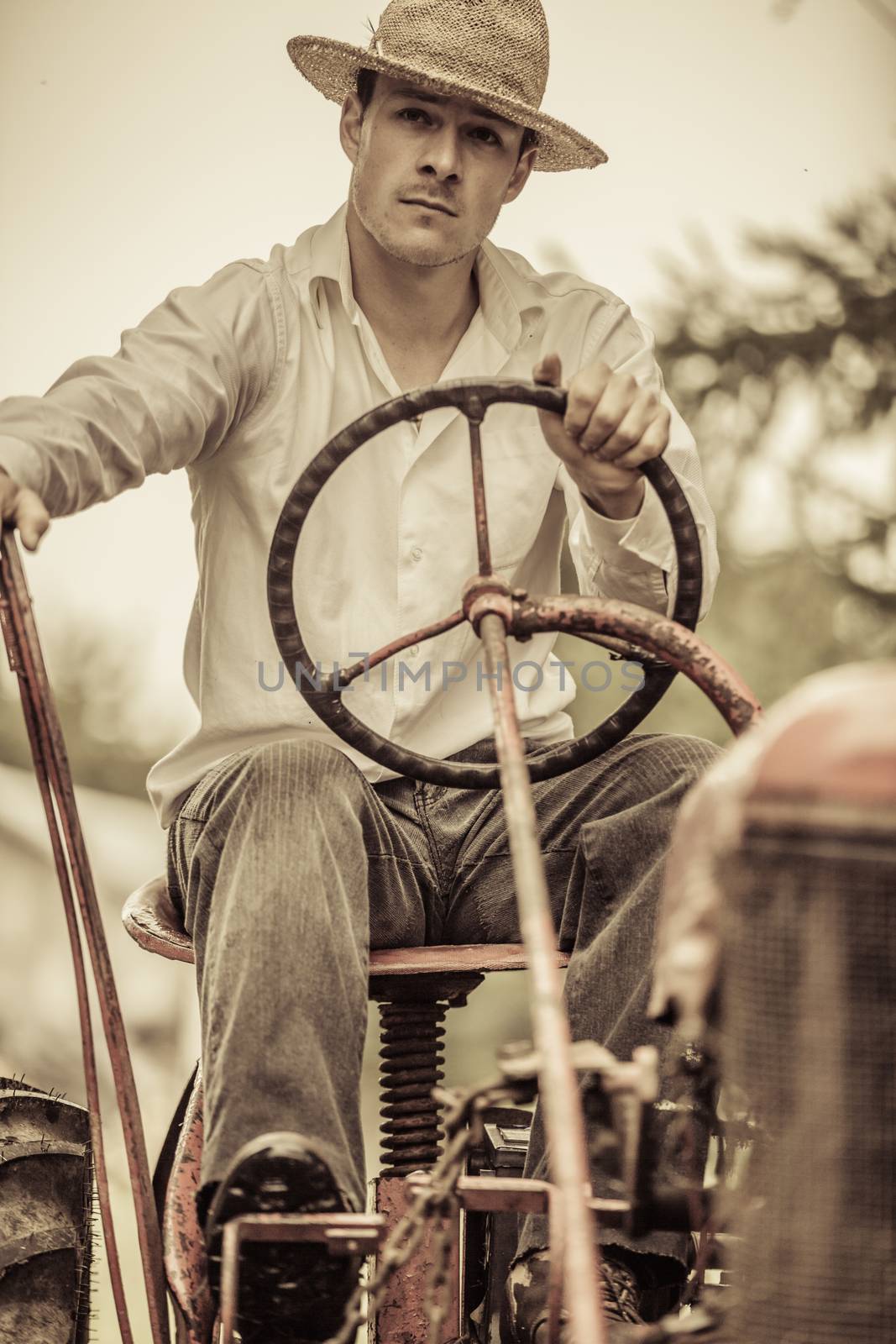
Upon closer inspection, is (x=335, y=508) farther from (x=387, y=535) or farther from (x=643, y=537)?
(x=643, y=537)

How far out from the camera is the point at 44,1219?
180cm

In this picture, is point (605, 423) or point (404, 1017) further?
point (404, 1017)

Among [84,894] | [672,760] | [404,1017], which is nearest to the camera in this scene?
[84,894]

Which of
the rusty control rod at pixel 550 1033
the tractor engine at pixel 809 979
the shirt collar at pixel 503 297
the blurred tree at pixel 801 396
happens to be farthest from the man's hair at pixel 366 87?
the blurred tree at pixel 801 396

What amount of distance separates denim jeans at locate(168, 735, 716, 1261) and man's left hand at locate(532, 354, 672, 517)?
0.34 m

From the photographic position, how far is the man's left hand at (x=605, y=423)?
147 cm

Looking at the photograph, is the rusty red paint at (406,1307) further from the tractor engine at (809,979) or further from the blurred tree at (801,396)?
the blurred tree at (801,396)

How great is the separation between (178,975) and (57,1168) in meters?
1.87

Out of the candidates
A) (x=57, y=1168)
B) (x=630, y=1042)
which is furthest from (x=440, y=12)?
(x=57, y=1168)

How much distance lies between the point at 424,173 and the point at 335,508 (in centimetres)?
44

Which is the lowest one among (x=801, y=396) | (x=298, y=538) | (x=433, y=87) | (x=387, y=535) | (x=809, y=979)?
(x=809, y=979)

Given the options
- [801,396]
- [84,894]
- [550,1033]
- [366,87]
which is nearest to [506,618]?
[84,894]

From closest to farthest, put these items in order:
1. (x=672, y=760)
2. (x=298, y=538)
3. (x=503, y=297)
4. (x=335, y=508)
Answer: (x=298, y=538) < (x=672, y=760) < (x=335, y=508) < (x=503, y=297)

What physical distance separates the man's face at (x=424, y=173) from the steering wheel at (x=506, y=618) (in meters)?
0.52
